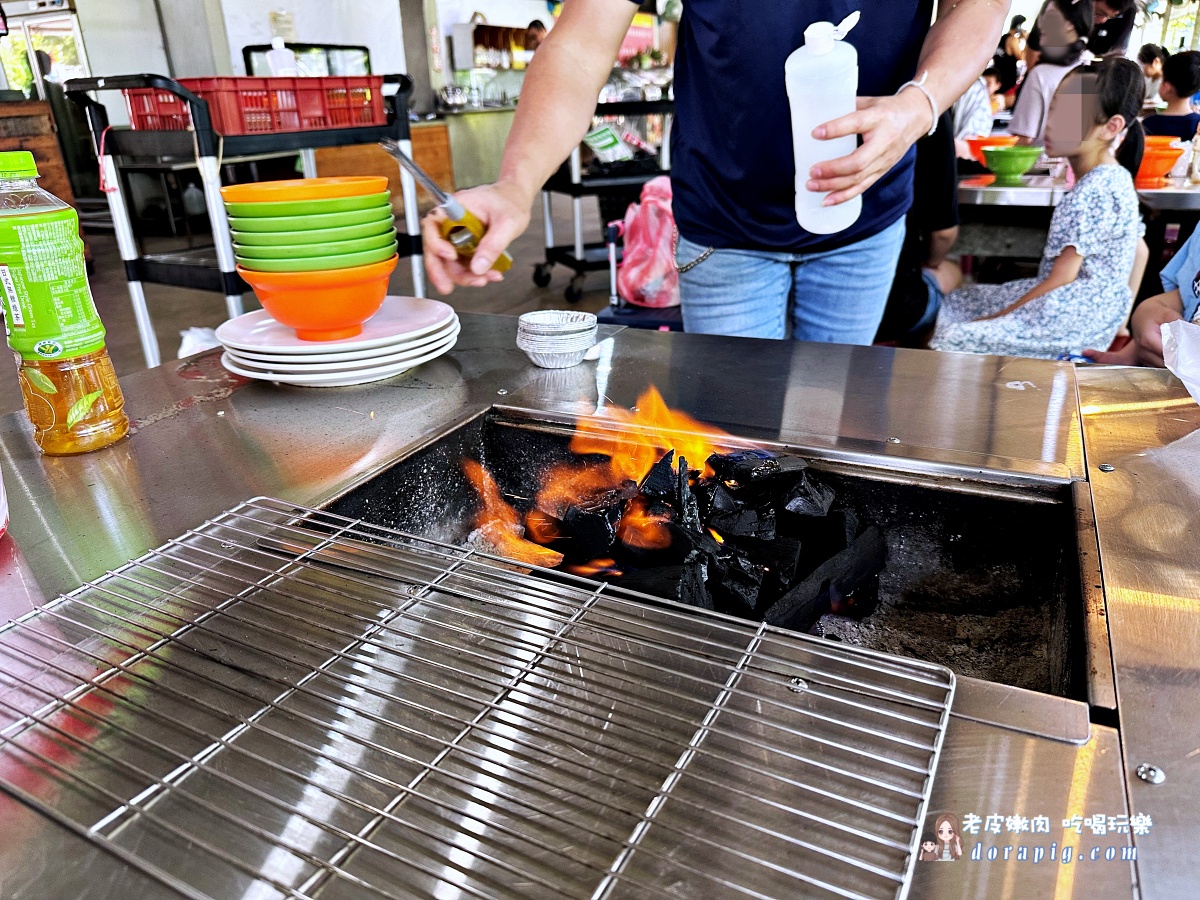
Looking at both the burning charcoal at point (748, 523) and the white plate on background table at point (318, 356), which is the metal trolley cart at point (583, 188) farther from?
the burning charcoal at point (748, 523)

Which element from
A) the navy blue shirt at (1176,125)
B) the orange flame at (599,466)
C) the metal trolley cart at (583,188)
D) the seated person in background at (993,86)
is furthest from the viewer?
the seated person in background at (993,86)

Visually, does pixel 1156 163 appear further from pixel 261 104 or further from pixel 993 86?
pixel 993 86

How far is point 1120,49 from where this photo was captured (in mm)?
5379

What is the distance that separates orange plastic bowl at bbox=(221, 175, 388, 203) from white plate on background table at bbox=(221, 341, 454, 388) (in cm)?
26

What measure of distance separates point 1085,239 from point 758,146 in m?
1.85

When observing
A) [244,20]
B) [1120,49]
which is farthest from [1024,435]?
[244,20]

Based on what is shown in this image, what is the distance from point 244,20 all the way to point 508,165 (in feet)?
26.2

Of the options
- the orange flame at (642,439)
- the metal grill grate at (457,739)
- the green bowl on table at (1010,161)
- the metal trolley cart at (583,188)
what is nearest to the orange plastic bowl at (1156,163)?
the green bowl on table at (1010,161)

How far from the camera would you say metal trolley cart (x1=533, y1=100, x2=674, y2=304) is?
511 cm

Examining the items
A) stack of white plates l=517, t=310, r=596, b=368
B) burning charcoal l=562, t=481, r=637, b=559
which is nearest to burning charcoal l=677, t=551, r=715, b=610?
burning charcoal l=562, t=481, r=637, b=559

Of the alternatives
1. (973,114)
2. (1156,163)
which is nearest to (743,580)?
(1156,163)

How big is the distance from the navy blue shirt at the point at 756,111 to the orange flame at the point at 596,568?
844 mm

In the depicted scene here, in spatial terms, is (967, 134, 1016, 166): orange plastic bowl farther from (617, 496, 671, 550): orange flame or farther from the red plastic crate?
(617, 496, 671, 550): orange flame

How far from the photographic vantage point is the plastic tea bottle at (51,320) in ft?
3.18
